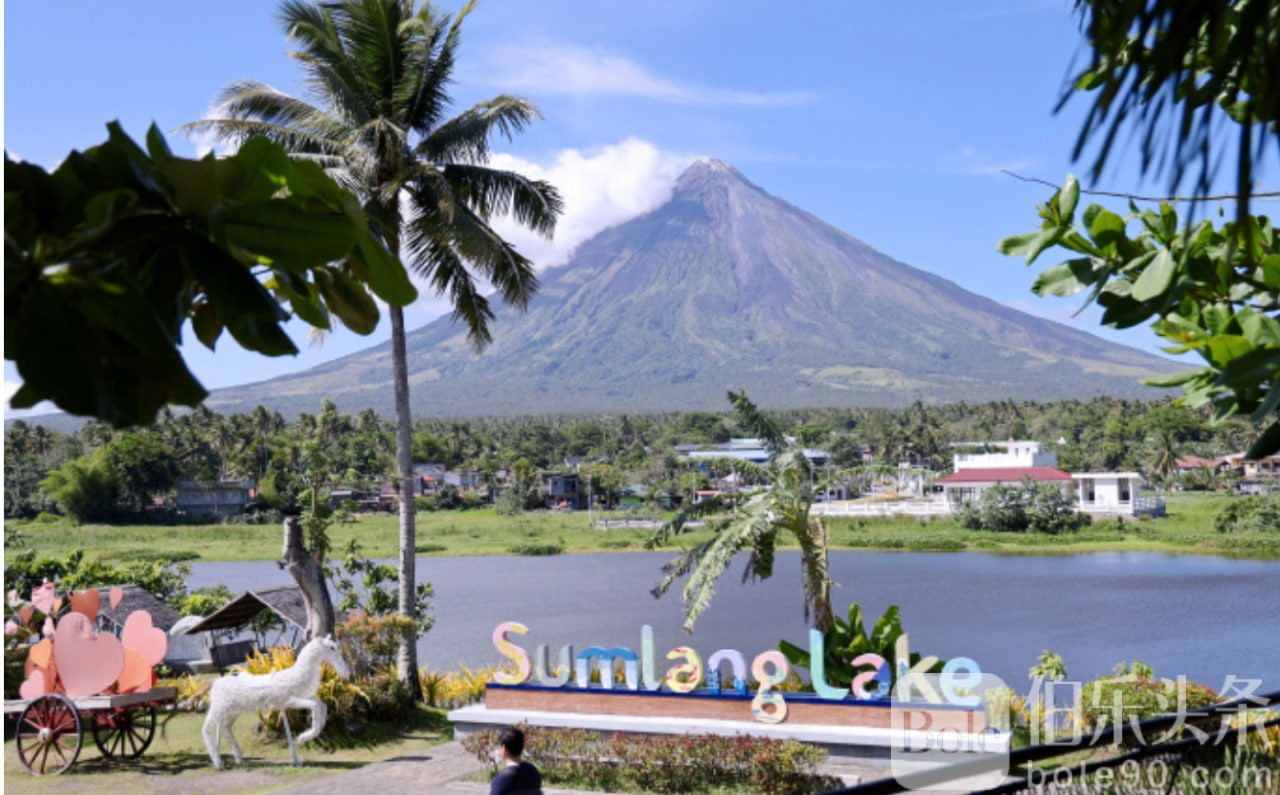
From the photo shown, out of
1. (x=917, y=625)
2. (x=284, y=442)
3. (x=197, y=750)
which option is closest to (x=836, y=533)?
(x=917, y=625)

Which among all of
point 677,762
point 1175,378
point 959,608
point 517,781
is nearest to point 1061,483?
point 959,608

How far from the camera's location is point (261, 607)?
526 inches

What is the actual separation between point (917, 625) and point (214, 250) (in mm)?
24544

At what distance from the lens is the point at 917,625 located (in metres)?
24.2

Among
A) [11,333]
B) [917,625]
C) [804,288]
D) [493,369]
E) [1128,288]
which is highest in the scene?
[804,288]

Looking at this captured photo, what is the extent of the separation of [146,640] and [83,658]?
57 centimetres

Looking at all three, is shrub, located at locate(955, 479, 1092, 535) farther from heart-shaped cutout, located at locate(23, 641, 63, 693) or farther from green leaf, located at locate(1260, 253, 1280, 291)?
green leaf, located at locate(1260, 253, 1280, 291)

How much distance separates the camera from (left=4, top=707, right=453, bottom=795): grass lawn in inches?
348

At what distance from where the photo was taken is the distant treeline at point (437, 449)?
53750 mm

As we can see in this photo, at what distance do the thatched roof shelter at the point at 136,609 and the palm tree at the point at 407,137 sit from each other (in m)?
3.51

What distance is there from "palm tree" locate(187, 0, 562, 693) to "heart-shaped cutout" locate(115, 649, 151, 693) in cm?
270

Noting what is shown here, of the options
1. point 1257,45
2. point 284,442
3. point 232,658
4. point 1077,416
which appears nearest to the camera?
point 1257,45

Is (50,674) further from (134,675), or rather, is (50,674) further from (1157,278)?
(1157,278)

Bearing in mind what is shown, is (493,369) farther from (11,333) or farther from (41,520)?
(11,333)
